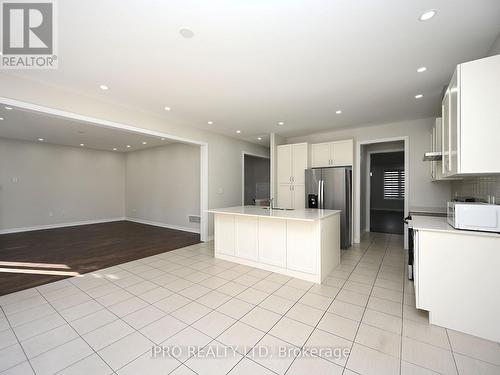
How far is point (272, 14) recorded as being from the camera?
Answer: 5.65ft

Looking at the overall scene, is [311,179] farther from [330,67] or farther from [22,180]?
[22,180]

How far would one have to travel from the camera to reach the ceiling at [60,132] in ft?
13.9

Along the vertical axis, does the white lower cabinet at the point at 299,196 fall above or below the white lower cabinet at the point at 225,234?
above

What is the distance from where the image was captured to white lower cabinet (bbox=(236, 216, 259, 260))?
359 cm

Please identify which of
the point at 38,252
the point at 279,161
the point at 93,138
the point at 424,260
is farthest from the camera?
the point at 93,138

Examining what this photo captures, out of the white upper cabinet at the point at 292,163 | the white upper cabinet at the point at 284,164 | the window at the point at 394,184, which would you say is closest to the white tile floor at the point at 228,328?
the white upper cabinet at the point at 292,163

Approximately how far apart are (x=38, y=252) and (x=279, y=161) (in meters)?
5.58

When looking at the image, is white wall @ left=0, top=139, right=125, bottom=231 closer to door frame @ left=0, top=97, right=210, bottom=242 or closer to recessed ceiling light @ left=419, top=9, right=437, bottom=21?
door frame @ left=0, top=97, right=210, bottom=242

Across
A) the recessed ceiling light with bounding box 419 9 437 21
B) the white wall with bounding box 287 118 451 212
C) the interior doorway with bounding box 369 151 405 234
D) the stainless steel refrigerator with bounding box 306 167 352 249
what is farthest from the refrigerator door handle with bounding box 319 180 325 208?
the interior doorway with bounding box 369 151 405 234

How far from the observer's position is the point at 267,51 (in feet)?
7.23

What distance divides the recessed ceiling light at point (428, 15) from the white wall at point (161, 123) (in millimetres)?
3450

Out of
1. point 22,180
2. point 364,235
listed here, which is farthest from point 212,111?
point 22,180

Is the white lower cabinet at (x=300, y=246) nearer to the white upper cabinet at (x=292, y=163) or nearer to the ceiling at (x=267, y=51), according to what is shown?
the ceiling at (x=267, y=51)

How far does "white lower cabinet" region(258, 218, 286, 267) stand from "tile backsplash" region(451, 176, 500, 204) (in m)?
2.31
